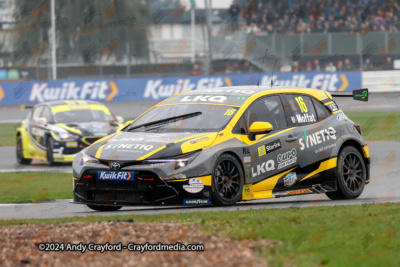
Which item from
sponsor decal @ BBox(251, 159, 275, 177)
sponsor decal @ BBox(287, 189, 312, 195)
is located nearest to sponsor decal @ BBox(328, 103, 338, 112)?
sponsor decal @ BBox(287, 189, 312, 195)

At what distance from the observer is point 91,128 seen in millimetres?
18688

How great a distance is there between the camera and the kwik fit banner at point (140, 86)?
3531 cm

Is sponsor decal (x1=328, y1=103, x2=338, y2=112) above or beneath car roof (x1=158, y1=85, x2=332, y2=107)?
beneath

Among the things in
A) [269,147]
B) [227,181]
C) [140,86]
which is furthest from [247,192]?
[140,86]

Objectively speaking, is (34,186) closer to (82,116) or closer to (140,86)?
(82,116)

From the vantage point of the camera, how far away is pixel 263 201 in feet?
36.6

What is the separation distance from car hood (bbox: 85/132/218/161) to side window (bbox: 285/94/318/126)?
1.42 meters

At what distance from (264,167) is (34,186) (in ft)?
18.2

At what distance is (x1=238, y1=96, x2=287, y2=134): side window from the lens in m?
10.4

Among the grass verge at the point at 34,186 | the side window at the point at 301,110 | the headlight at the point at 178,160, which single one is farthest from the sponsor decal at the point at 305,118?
the grass verge at the point at 34,186

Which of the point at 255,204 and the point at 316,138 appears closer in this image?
the point at 255,204

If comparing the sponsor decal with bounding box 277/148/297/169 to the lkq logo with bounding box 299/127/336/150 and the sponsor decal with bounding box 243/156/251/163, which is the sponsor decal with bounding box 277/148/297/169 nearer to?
the lkq logo with bounding box 299/127/336/150

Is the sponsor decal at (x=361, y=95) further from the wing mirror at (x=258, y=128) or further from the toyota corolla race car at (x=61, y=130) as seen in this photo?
the toyota corolla race car at (x=61, y=130)

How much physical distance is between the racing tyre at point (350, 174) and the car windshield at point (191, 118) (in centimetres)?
167
